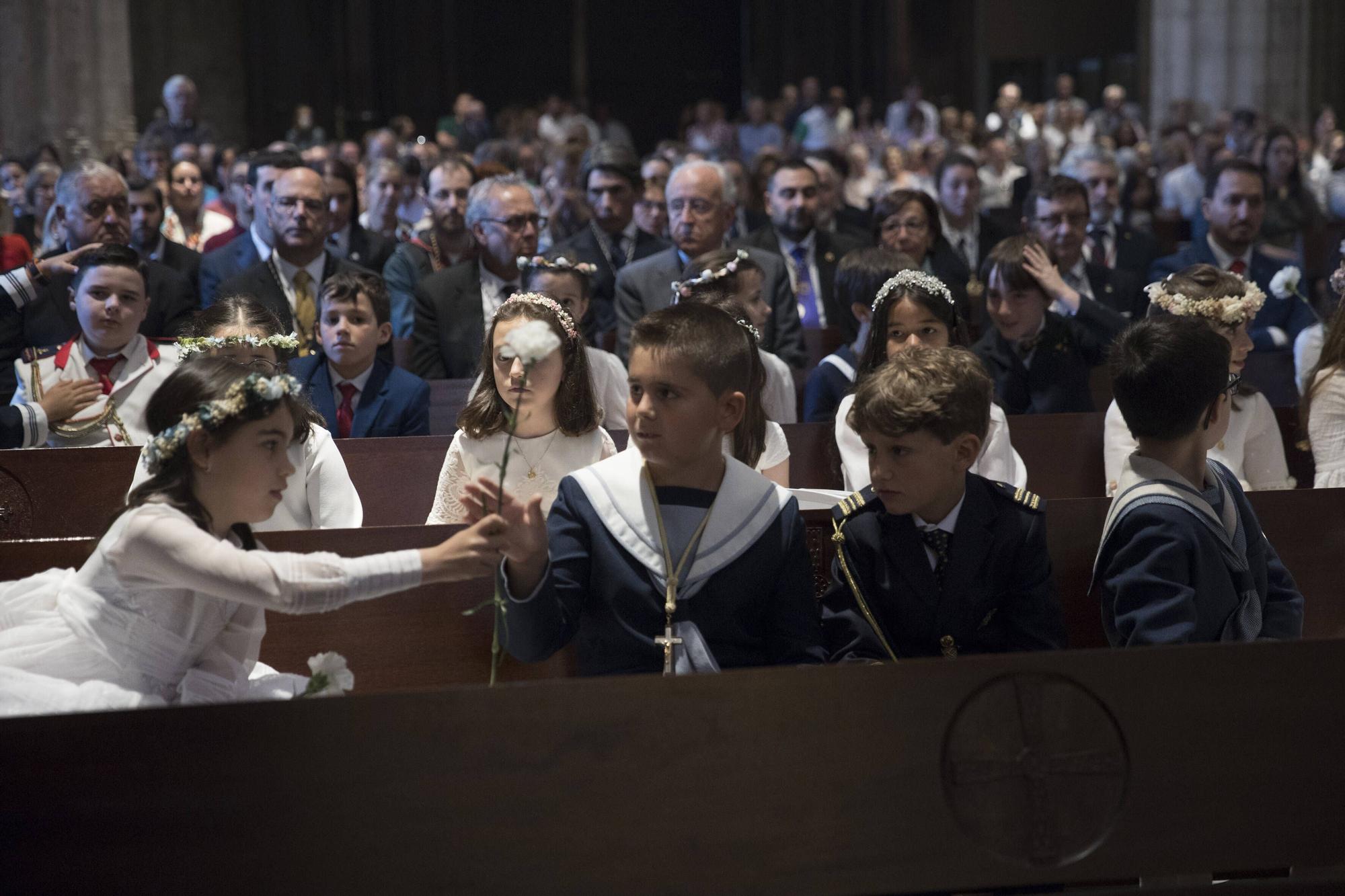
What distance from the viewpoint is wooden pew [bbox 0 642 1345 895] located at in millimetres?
1988

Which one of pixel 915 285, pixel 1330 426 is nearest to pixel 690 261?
pixel 915 285

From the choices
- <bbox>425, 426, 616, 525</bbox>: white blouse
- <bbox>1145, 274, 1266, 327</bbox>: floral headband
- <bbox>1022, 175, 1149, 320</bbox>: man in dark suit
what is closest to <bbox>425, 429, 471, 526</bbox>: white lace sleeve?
<bbox>425, 426, 616, 525</bbox>: white blouse

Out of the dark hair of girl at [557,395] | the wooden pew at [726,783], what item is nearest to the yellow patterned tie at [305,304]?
the dark hair of girl at [557,395]

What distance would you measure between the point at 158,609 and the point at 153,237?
5.00 m

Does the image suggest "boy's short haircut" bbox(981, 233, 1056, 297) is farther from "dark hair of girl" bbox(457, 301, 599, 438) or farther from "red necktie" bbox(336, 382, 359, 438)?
"red necktie" bbox(336, 382, 359, 438)

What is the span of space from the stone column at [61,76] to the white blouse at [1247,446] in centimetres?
973

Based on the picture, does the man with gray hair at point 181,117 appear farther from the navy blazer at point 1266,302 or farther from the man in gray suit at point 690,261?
the navy blazer at point 1266,302

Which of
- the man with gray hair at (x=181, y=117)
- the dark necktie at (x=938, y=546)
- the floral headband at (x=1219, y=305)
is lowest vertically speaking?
the dark necktie at (x=938, y=546)

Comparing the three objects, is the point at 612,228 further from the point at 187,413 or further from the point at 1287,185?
the point at 1287,185

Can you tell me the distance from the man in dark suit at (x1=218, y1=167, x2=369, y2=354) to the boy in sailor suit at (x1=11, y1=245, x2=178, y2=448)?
1324 millimetres

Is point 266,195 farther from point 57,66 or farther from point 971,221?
point 57,66

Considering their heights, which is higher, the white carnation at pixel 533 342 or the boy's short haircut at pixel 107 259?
the white carnation at pixel 533 342

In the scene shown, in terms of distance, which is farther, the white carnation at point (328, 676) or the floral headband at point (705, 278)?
the floral headband at point (705, 278)

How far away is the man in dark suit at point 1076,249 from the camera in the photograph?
21.1 feet
